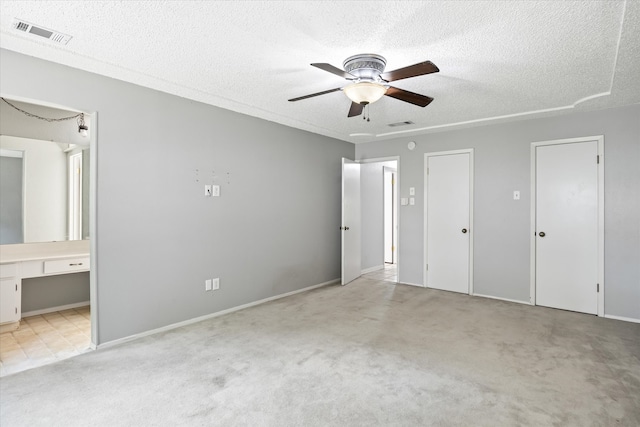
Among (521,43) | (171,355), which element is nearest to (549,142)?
(521,43)

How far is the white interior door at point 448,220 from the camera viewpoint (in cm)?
515

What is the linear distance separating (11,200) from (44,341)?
1.66 meters

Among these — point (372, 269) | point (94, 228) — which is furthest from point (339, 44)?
point (372, 269)

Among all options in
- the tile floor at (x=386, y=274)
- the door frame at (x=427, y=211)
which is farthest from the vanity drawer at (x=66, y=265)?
the door frame at (x=427, y=211)

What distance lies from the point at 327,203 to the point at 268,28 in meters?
3.56

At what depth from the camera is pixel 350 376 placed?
2.64 metres

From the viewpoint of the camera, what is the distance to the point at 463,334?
3525 millimetres

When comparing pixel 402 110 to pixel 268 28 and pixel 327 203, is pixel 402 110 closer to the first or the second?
pixel 327 203

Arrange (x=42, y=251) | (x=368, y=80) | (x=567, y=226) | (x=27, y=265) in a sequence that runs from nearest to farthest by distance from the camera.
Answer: (x=368, y=80), (x=27, y=265), (x=42, y=251), (x=567, y=226)

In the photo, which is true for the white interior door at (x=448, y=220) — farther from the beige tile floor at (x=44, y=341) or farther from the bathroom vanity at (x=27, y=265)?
the bathroom vanity at (x=27, y=265)

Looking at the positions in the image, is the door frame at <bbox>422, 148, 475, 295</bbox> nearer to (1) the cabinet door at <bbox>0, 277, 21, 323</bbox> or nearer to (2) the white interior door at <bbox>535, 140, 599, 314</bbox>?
(2) the white interior door at <bbox>535, 140, 599, 314</bbox>

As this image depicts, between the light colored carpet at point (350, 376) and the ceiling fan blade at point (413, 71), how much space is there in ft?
7.23

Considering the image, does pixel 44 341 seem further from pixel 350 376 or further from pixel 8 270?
pixel 350 376

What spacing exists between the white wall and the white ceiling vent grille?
6.77 ft
